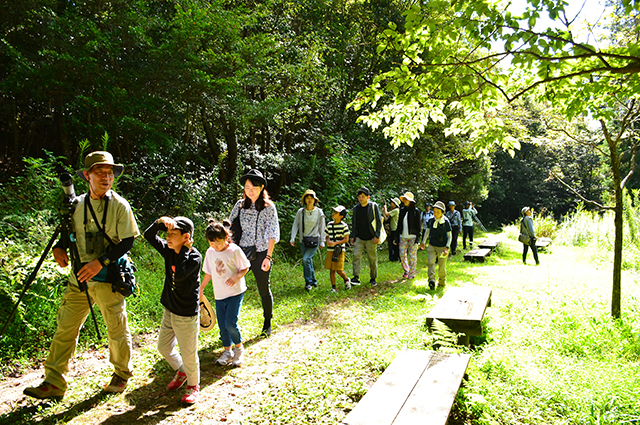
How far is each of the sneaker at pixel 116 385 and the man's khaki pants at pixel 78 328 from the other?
40 mm

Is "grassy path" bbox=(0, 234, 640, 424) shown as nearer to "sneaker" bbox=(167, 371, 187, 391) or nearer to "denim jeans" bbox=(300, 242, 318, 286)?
"sneaker" bbox=(167, 371, 187, 391)

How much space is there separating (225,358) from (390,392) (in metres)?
2.36

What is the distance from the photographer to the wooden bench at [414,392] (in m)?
2.75

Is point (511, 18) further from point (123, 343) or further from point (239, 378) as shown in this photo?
point (123, 343)

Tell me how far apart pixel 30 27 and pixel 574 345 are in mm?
12897

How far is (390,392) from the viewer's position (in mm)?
3158

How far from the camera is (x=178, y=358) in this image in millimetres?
4113

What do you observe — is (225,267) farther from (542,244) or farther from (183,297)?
(542,244)

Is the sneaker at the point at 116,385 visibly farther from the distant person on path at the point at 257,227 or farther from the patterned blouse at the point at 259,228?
the patterned blouse at the point at 259,228

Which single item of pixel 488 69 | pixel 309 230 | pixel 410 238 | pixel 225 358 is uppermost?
pixel 488 69

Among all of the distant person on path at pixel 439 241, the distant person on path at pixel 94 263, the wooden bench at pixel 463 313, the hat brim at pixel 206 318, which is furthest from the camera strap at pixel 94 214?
the distant person on path at pixel 439 241

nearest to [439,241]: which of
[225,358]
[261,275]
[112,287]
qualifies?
[261,275]

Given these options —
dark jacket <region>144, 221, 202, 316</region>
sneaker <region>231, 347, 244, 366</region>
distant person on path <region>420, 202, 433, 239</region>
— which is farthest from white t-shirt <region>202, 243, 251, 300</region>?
A: distant person on path <region>420, 202, 433, 239</region>

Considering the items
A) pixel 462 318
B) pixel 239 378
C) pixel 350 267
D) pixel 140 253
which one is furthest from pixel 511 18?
pixel 350 267
